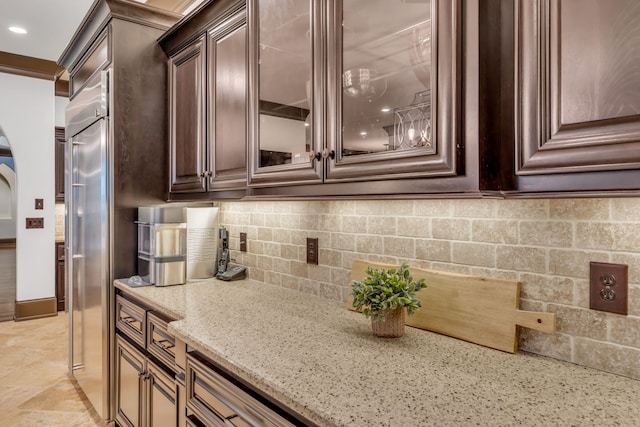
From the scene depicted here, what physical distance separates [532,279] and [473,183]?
437 mm

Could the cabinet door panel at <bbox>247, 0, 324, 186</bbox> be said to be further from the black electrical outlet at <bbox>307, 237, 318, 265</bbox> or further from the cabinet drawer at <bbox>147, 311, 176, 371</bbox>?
the cabinet drawer at <bbox>147, 311, 176, 371</bbox>

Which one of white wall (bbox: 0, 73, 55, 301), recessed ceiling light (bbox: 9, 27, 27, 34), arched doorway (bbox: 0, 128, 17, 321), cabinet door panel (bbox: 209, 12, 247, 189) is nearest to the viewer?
cabinet door panel (bbox: 209, 12, 247, 189)

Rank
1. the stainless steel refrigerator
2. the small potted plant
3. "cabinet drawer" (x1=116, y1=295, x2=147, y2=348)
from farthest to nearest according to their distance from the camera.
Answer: the stainless steel refrigerator → "cabinet drawer" (x1=116, y1=295, x2=147, y2=348) → the small potted plant

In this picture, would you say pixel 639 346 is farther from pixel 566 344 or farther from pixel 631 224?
pixel 631 224

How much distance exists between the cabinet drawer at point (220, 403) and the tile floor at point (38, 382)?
152 centimetres

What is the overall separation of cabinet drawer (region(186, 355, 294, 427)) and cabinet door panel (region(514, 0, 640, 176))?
0.88 metres

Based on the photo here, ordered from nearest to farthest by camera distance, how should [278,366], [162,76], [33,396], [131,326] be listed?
1. [278,366]
2. [131,326]
3. [162,76]
4. [33,396]

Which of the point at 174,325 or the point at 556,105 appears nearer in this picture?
the point at 556,105

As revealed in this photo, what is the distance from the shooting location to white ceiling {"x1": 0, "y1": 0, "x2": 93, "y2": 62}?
2.95 meters

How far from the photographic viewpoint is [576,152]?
77 cm

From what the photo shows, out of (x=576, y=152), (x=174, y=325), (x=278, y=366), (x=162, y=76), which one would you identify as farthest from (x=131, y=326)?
(x=576, y=152)

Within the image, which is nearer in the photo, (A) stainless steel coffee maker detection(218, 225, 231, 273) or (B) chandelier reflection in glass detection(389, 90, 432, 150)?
(B) chandelier reflection in glass detection(389, 90, 432, 150)

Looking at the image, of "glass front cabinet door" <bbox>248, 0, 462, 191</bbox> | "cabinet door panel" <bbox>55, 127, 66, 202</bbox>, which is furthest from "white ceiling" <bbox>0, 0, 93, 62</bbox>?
"glass front cabinet door" <bbox>248, 0, 462, 191</bbox>

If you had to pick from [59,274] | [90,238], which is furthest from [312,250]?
[59,274]
